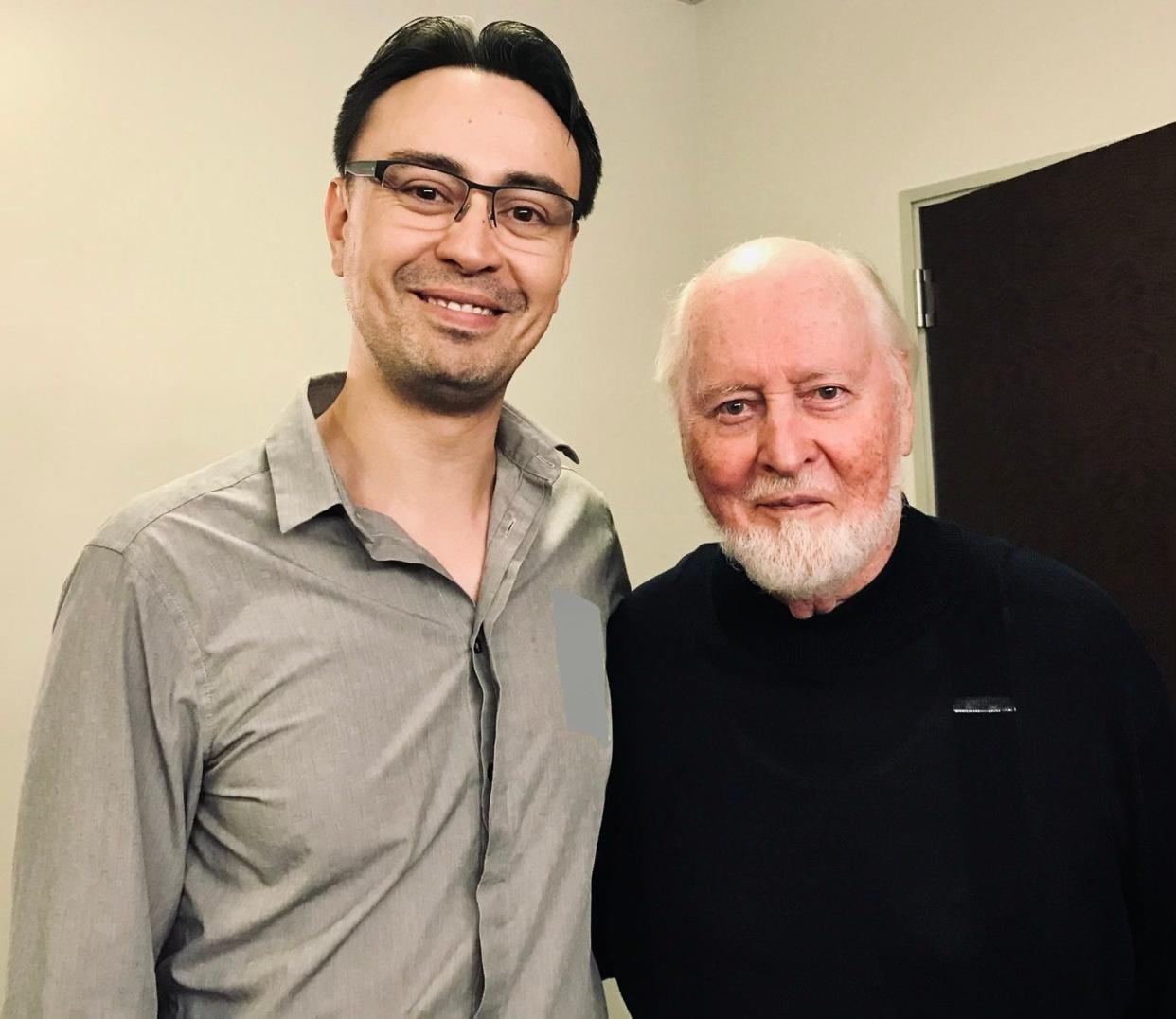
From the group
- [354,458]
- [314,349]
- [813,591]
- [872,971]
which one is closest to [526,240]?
[354,458]

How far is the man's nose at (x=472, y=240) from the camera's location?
48.7 inches

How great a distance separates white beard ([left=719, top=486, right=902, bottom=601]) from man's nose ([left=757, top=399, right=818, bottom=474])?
51 mm

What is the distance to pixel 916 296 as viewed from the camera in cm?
259

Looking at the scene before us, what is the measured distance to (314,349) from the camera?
7.68ft

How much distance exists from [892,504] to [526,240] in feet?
1.84

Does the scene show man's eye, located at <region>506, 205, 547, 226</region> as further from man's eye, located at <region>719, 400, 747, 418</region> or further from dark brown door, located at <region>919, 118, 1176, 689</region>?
dark brown door, located at <region>919, 118, 1176, 689</region>

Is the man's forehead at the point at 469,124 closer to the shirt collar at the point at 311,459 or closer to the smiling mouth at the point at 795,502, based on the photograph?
the shirt collar at the point at 311,459

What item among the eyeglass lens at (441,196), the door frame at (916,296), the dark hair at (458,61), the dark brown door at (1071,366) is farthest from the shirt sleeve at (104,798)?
the door frame at (916,296)

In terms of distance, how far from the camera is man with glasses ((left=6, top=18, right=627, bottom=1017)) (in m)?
1.04

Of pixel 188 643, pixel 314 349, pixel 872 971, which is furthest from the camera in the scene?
pixel 314 349

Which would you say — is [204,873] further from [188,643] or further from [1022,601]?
[1022,601]

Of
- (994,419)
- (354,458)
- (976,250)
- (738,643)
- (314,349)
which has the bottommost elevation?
(738,643)

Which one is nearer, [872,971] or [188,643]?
[188,643]

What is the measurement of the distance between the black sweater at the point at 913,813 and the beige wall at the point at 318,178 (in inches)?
49.7
